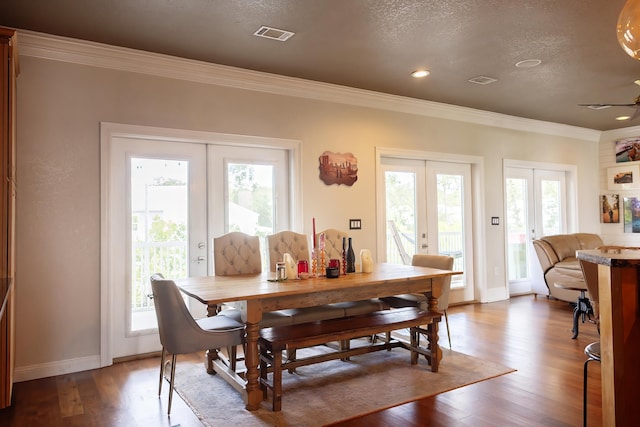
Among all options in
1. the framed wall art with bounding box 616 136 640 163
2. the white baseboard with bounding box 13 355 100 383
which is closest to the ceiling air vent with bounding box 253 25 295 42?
the white baseboard with bounding box 13 355 100 383

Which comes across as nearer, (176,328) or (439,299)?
(176,328)

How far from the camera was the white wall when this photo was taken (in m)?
3.57

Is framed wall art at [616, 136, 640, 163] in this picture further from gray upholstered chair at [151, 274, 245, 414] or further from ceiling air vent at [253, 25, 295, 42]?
gray upholstered chair at [151, 274, 245, 414]

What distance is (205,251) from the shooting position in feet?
14.6

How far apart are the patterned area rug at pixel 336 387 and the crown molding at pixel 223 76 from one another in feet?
8.86

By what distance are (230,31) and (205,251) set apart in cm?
210

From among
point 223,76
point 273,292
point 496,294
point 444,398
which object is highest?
point 223,76

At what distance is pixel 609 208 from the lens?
25.9 feet

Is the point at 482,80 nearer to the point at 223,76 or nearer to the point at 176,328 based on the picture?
the point at 223,76

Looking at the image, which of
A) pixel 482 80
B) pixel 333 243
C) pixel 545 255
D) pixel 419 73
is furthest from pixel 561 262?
pixel 333 243

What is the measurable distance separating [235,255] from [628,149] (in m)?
7.33

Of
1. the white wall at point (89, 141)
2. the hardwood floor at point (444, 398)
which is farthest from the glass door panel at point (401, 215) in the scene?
the hardwood floor at point (444, 398)

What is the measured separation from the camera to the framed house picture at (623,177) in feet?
24.8

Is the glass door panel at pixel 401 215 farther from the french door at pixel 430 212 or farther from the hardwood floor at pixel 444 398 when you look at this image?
the hardwood floor at pixel 444 398
